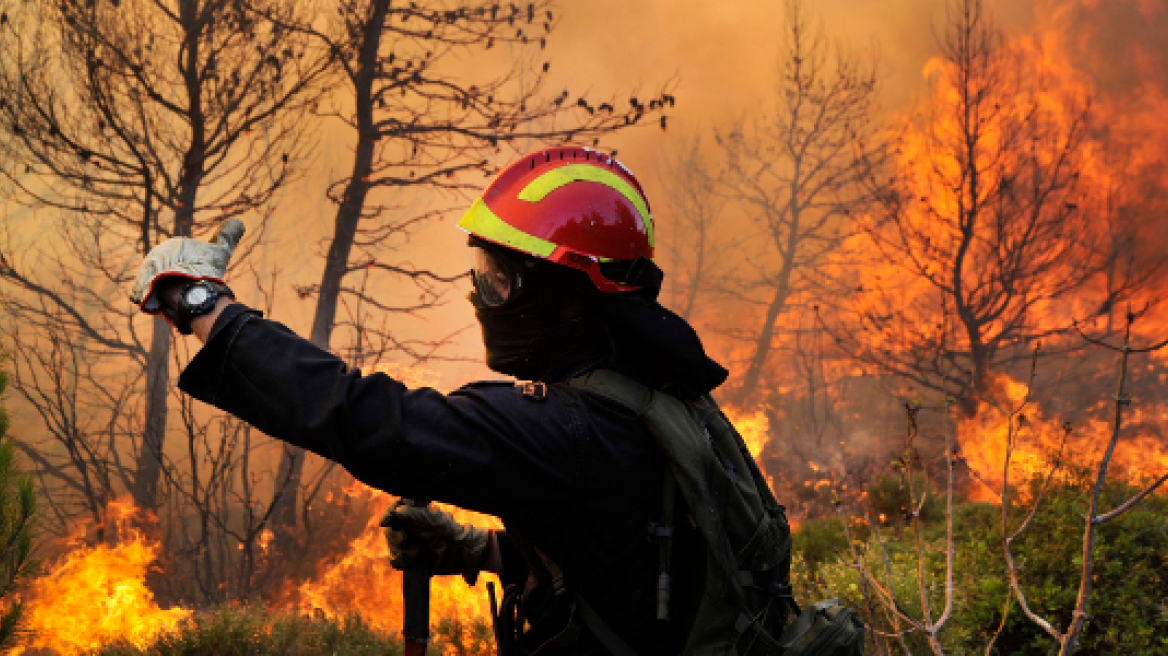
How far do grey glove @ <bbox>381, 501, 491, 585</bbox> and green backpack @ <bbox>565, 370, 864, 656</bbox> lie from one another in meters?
0.66

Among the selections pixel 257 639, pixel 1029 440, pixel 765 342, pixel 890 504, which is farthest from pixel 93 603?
pixel 765 342

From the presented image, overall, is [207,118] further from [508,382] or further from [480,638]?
[508,382]

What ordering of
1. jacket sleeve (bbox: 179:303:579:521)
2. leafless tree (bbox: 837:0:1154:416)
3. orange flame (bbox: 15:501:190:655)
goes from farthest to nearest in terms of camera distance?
leafless tree (bbox: 837:0:1154:416), orange flame (bbox: 15:501:190:655), jacket sleeve (bbox: 179:303:579:521)

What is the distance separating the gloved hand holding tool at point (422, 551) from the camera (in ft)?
7.30

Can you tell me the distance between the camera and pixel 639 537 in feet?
5.90

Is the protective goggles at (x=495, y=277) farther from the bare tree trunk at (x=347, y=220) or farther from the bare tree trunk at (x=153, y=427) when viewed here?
the bare tree trunk at (x=347, y=220)

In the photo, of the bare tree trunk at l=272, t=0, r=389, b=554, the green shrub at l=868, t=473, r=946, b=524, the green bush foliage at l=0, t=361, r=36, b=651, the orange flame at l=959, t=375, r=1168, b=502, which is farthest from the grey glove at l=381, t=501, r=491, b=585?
the orange flame at l=959, t=375, r=1168, b=502

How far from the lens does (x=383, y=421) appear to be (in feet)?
4.98

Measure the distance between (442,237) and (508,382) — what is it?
33038 millimetres

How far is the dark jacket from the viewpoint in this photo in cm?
151

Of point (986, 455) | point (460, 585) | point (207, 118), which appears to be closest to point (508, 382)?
point (460, 585)

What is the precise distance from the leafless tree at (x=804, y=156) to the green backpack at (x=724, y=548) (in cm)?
1528

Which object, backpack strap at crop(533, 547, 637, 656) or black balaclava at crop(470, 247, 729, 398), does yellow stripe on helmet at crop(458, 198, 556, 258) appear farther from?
backpack strap at crop(533, 547, 637, 656)

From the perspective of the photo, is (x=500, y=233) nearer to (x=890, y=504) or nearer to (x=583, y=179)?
(x=583, y=179)
